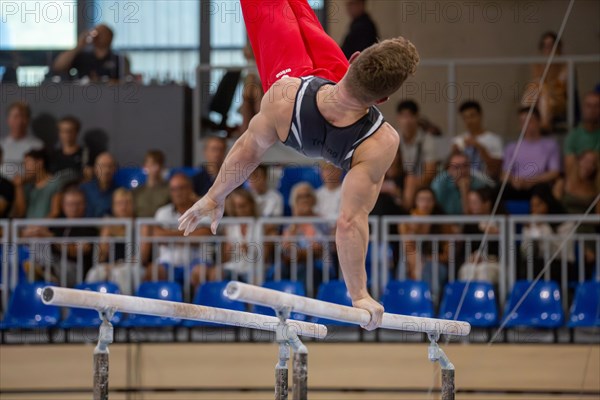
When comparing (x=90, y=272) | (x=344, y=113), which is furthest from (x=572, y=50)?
(x=344, y=113)

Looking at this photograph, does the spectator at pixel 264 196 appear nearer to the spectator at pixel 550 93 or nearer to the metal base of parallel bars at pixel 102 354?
the spectator at pixel 550 93

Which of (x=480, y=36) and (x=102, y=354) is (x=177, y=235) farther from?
(x=102, y=354)

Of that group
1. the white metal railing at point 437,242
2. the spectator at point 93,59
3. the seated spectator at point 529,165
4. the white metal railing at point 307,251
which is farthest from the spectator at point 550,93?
the spectator at point 93,59

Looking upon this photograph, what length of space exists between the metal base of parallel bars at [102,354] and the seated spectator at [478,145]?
4812 millimetres

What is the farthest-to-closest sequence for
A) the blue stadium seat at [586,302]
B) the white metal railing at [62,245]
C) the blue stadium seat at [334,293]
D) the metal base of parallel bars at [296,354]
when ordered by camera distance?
the white metal railing at [62,245]
the blue stadium seat at [334,293]
the blue stadium seat at [586,302]
the metal base of parallel bars at [296,354]

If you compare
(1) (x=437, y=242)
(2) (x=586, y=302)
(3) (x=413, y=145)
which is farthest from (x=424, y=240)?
(2) (x=586, y=302)

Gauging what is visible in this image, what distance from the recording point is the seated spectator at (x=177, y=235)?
755 centimetres

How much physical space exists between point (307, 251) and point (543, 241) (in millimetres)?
1700

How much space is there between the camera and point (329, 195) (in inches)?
304

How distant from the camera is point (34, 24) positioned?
34.7 feet

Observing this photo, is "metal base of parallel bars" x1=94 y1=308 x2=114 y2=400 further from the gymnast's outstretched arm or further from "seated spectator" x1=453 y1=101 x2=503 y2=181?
"seated spectator" x1=453 y1=101 x2=503 y2=181

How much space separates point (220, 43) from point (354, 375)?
193 inches

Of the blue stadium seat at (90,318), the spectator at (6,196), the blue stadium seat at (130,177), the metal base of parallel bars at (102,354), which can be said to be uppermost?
the blue stadium seat at (130,177)

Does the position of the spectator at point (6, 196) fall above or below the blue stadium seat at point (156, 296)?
above
